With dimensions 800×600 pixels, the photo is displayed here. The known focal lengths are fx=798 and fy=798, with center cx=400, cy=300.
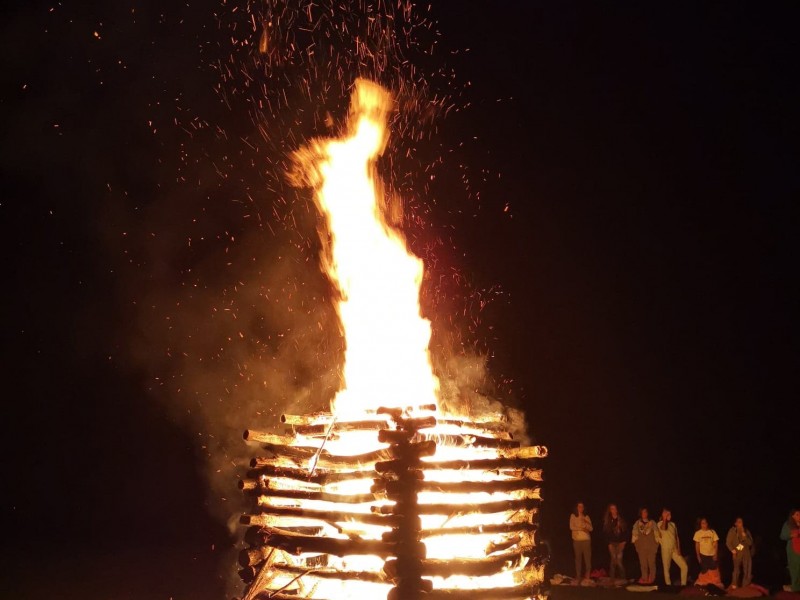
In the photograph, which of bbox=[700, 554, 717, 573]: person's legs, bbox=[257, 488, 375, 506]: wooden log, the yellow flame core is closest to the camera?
bbox=[257, 488, 375, 506]: wooden log

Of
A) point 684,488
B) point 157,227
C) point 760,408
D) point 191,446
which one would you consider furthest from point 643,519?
point 191,446

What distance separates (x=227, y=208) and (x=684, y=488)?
478 inches

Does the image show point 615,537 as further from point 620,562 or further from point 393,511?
point 393,511

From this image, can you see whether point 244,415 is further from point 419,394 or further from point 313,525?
point 313,525

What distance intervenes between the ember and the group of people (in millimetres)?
7697

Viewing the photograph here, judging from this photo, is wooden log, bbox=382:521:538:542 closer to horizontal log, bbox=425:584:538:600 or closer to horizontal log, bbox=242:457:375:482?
horizontal log, bbox=425:584:538:600

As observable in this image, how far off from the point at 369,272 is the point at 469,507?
3015 millimetres

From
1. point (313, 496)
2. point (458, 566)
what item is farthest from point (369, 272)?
point (458, 566)

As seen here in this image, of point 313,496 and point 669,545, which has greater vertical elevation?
point 313,496

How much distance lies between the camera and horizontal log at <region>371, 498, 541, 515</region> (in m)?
5.71

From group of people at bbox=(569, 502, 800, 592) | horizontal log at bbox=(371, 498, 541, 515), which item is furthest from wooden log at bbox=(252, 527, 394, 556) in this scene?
group of people at bbox=(569, 502, 800, 592)

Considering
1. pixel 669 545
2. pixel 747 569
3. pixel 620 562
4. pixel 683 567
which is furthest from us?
pixel 620 562

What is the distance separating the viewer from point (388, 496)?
5.72 m

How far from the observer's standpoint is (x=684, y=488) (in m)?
18.4
